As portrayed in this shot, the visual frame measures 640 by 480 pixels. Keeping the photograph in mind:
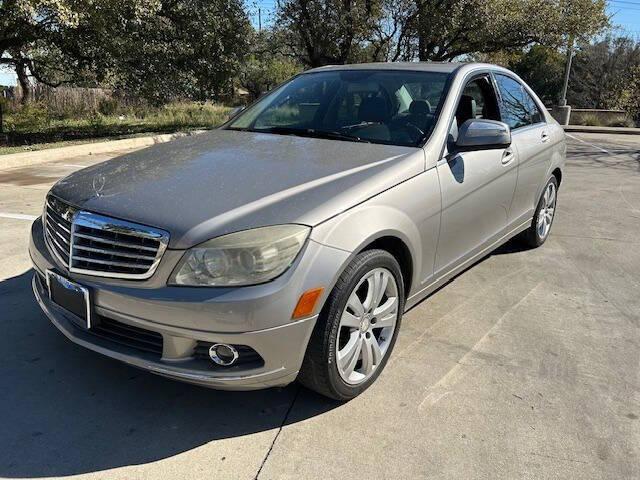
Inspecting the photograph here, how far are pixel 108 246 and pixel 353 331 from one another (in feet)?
4.03

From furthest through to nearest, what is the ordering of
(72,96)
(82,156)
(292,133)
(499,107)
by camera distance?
(72,96) < (82,156) < (499,107) < (292,133)

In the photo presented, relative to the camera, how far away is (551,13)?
20500 millimetres

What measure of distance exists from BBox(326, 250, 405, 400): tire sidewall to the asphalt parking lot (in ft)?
0.29

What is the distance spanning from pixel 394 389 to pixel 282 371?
0.80m

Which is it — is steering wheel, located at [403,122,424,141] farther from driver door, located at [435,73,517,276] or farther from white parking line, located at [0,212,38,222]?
white parking line, located at [0,212,38,222]

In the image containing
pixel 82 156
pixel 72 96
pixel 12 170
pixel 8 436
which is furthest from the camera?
pixel 72 96

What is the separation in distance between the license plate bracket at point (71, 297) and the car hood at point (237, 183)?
366mm

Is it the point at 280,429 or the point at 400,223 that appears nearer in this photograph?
the point at 280,429

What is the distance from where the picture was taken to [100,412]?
2.74m

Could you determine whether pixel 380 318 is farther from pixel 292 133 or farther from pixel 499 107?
pixel 499 107

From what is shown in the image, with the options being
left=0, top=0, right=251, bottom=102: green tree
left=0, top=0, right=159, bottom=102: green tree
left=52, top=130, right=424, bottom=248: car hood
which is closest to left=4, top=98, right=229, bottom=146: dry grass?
left=0, top=0, right=251, bottom=102: green tree

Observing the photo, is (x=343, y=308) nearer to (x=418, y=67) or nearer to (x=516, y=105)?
(x=418, y=67)

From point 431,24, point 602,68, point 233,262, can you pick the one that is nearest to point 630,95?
point 602,68

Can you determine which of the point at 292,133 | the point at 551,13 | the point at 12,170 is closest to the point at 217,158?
the point at 292,133
